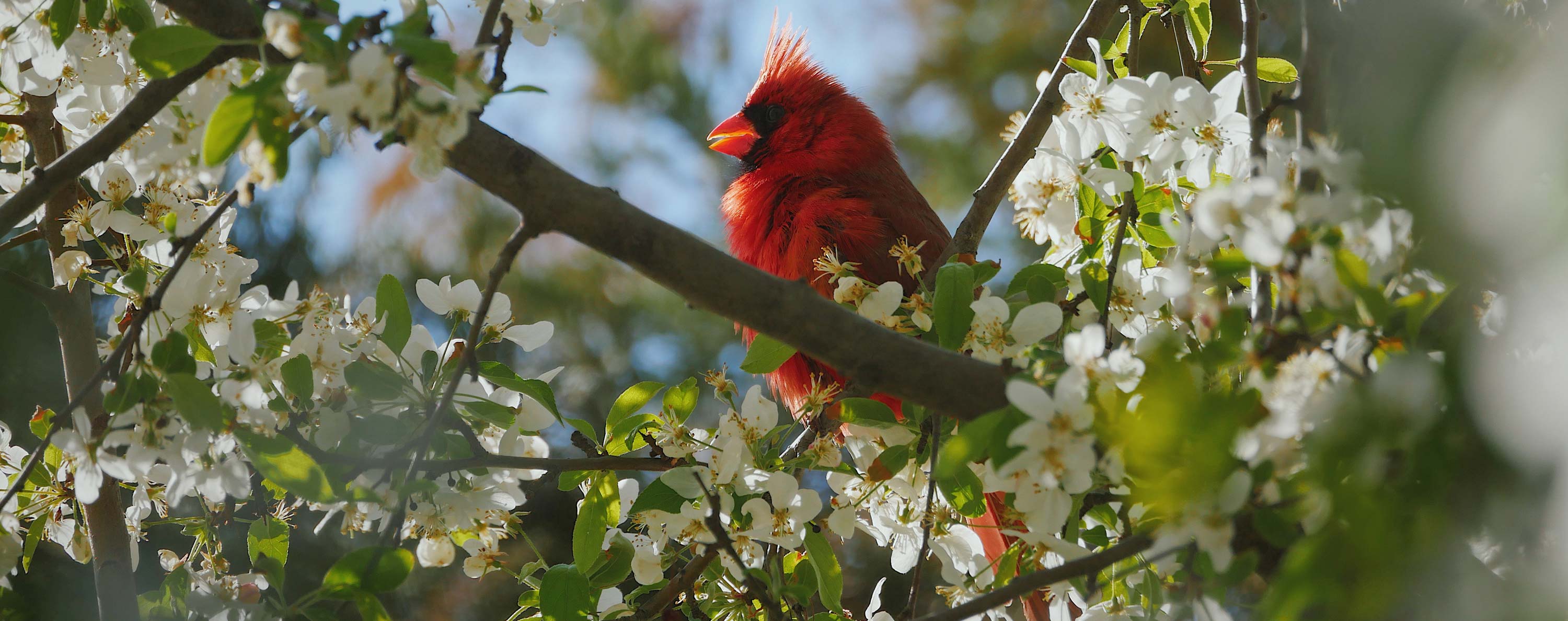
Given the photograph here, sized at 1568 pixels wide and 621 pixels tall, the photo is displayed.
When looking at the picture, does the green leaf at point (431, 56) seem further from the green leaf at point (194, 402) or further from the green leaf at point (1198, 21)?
the green leaf at point (1198, 21)

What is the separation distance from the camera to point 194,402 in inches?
34.6

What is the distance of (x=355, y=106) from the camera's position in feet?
2.39

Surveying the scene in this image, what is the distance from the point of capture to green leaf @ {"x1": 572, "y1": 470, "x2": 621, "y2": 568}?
1283 millimetres

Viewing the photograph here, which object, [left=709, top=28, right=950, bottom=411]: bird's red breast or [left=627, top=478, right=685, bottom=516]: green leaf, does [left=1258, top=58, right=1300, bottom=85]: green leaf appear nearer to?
[left=709, top=28, right=950, bottom=411]: bird's red breast

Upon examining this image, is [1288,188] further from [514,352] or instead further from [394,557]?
[514,352]

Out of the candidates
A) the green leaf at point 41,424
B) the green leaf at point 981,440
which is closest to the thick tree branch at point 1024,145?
the green leaf at point 981,440

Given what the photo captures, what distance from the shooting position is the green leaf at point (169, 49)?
0.79 m

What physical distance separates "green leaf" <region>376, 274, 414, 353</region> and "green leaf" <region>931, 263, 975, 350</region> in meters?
0.58

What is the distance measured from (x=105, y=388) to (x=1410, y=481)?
1014 mm

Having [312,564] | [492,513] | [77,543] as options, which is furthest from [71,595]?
[492,513]

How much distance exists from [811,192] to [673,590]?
1.23 meters

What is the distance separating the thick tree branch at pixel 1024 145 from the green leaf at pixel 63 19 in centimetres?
119

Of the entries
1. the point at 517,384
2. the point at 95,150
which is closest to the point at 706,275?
the point at 517,384

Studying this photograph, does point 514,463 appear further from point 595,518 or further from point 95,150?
point 95,150
